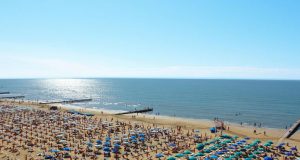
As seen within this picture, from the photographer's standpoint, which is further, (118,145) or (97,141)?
(97,141)

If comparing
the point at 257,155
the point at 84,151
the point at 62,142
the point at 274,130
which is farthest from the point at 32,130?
the point at 274,130

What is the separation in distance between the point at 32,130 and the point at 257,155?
3759 cm

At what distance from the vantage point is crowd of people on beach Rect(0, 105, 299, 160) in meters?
36.1

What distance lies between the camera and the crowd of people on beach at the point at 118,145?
3606 cm

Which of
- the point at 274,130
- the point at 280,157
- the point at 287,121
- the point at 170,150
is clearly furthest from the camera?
the point at 287,121

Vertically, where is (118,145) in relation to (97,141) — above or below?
below

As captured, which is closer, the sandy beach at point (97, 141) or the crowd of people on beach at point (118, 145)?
the crowd of people on beach at point (118, 145)

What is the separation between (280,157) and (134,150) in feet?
63.2

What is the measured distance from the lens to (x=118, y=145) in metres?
39.7

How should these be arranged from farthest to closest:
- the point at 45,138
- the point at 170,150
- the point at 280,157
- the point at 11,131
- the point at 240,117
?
1. the point at 240,117
2. the point at 11,131
3. the point at 45,138
4. the point at 170,150
5. the point at 280,157

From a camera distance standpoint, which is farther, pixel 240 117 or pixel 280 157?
pixel 240 117

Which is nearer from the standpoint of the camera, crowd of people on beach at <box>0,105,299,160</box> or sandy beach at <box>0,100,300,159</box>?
crowd of people on beach at <box>0,105,299,160</box>

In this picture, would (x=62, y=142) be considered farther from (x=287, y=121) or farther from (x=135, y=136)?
(x=287, y=121)

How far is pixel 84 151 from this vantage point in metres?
38.1
